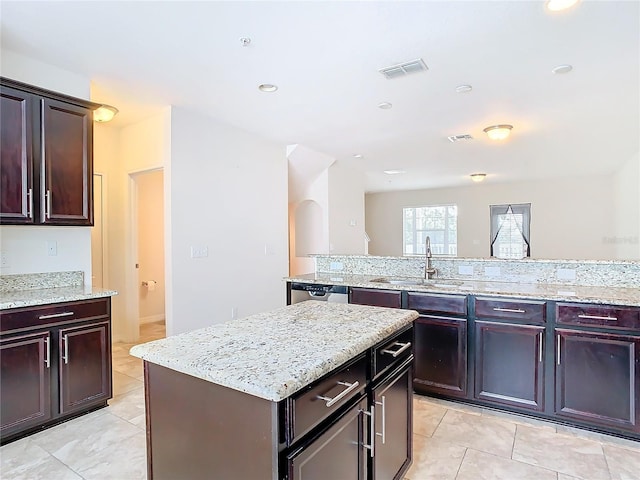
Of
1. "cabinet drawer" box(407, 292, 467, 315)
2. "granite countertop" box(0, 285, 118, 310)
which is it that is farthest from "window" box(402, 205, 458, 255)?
"granite countertop" box(0, 285, 118, 310)

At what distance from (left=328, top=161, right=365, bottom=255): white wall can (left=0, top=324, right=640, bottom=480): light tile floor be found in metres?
3.98

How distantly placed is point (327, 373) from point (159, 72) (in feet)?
9.34

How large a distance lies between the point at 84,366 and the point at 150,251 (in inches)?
125

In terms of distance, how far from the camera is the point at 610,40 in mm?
2559

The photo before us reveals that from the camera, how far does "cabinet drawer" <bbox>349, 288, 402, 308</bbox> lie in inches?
123

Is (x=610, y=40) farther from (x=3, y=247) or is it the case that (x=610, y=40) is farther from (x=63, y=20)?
(x=3, y=247)

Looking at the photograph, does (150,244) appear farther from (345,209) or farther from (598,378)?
(598,378)

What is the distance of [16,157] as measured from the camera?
2.58 meters

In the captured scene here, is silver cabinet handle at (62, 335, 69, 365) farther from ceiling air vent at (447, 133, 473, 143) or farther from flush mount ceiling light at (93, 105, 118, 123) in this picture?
ceiling air vent at (447, 133, 473, 143)

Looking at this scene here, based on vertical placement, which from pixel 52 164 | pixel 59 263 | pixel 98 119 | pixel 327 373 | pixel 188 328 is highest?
pixel 98 119

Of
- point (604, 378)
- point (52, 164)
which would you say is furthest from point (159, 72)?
point (604, 378)

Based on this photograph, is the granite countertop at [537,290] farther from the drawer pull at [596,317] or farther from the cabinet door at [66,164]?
the cabinet door at [66,164]

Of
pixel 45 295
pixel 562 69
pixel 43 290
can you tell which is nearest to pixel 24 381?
pixel 45 295

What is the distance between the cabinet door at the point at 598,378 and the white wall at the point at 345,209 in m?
4.20
